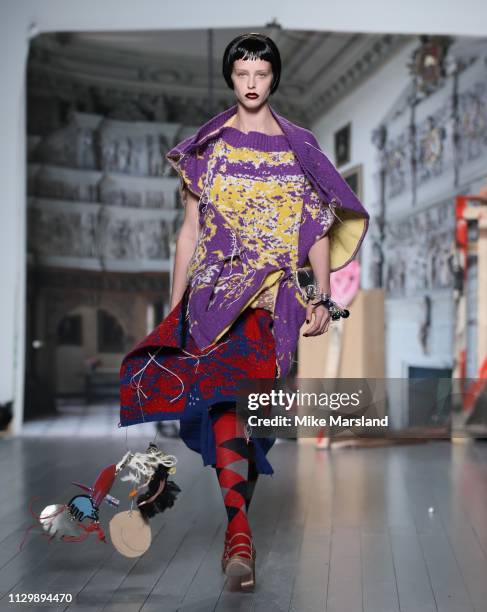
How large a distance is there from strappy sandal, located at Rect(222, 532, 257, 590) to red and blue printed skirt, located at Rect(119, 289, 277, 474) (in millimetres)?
284

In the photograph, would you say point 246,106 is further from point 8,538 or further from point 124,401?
point 8,538

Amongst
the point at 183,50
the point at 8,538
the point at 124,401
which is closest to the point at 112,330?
the point at 183,50

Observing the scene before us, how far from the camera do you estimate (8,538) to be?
3.03m

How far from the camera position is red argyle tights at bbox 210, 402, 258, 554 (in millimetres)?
2406

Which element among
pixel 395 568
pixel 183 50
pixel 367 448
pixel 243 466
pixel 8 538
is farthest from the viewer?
pixel 183 50

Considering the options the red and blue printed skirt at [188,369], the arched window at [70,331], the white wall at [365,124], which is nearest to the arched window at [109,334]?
the arched window at [70,331]

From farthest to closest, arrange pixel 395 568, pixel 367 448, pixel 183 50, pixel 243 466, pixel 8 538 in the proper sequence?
pixel 183 50 < pixel 367 448 < pixel 8 538 < pixel 395 568 < pixel 243 466

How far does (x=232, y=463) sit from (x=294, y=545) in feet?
2.26

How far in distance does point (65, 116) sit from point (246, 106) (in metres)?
4.19

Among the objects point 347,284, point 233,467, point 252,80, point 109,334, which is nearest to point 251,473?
point 233,467

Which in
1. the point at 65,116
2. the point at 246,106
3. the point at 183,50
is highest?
the point at 183,50

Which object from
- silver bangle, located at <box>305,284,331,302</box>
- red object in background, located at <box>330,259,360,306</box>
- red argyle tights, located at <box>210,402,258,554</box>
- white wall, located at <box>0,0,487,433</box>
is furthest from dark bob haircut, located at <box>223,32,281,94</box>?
white wall, located at <box>0,0,487,433</box>

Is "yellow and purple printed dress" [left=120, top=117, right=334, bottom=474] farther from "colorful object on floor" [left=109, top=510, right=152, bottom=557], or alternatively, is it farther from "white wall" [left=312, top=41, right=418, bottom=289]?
"white wall" [left=312, top=41, right=418, bottom=289]

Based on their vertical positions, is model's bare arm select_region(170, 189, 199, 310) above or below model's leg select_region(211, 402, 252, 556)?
above
